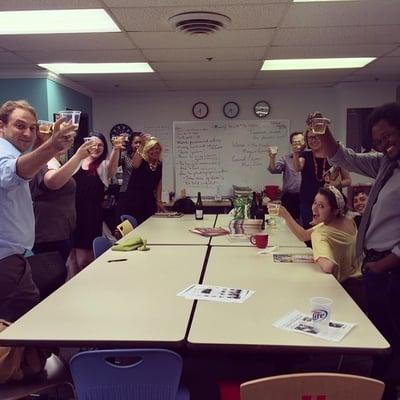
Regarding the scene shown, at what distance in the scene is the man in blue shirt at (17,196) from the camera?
1.95 metres

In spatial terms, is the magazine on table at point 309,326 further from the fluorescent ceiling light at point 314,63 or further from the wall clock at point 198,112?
the wall clock at point 198,112

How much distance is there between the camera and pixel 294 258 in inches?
104

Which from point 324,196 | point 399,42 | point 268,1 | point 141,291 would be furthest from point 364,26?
point 141,291

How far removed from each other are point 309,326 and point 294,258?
1032 mm

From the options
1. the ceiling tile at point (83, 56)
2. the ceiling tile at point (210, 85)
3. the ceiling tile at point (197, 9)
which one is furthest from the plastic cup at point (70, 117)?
the ceiling tile at point (210, 85)

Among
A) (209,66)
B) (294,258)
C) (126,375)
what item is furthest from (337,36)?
(126,375)

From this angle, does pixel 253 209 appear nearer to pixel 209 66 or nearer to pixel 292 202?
pixel 292 202

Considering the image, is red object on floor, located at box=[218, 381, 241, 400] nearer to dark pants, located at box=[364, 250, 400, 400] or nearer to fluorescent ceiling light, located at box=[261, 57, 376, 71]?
dark pants, located at box=[364, 250, 400, 400]

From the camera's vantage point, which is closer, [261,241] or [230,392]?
[230,392]

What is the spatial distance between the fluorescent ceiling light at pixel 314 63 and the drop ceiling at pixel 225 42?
0.14 meters

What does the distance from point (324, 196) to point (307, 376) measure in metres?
1.70

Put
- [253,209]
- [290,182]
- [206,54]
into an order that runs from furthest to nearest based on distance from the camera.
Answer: [290,182] < [206,54] < [253,209]

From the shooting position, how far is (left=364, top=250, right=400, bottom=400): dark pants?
2.28 metres

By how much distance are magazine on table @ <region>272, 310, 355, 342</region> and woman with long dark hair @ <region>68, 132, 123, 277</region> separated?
2588mm
